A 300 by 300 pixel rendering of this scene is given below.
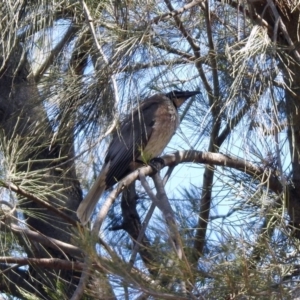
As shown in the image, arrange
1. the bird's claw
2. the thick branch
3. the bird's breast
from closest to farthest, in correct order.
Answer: the thick branch, the bird's claw, the bird's breast

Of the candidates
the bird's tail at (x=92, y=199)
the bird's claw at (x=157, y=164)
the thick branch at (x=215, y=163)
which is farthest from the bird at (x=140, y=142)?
the thick branch at (x=215, y=163)

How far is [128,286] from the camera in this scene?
2.13m

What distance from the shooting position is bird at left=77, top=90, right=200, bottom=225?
3.68 m

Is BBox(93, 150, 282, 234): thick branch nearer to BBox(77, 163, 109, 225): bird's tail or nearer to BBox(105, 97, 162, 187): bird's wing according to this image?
BBox(105, 97, 162, 187): bird's wing

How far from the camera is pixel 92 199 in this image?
12.3ft

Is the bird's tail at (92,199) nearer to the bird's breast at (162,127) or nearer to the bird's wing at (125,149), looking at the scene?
the bird's wing at (125,149)

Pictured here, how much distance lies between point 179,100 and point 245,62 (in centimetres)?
132

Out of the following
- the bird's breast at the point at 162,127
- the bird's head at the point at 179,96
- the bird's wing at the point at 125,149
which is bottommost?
the bird's wing at the point at 125,149

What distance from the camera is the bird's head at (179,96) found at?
3625 millimetres

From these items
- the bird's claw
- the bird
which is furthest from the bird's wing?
the bird's claw

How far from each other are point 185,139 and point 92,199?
A: 19.3 inches

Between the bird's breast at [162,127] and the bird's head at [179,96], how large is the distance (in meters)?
0.06

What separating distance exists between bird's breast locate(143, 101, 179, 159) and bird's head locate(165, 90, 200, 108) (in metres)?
0.06

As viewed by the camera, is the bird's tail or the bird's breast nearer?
the bird's tail
